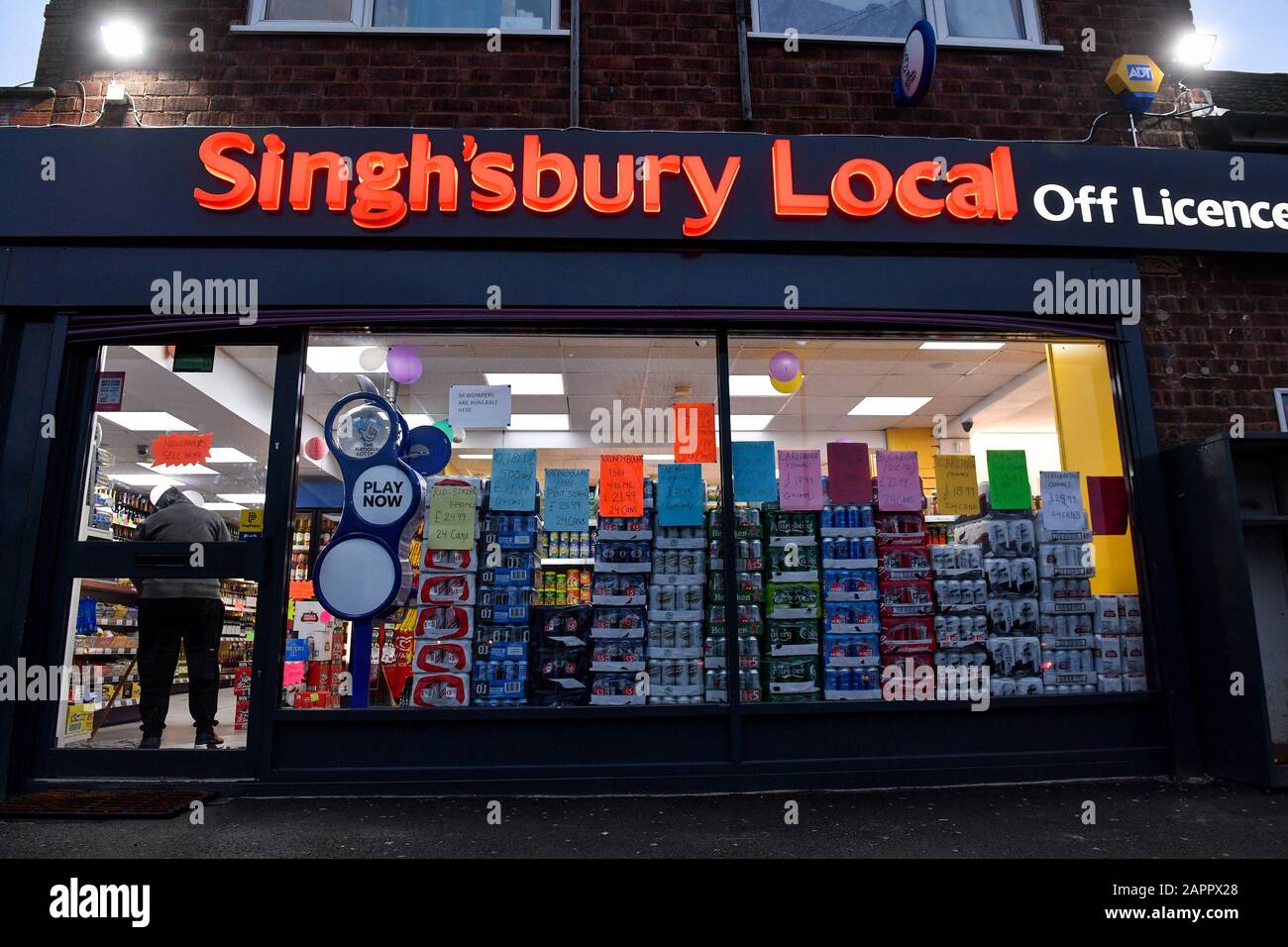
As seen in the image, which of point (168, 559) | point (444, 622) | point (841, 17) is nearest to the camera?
point (168, 559)

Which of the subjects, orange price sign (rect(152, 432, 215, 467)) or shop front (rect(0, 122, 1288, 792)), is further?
orange price sign (rect(152, 432, 215, 467))

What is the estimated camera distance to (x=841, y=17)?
6.32m

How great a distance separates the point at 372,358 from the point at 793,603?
3.33m

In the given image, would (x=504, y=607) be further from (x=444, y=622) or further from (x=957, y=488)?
(x=957, y=488)

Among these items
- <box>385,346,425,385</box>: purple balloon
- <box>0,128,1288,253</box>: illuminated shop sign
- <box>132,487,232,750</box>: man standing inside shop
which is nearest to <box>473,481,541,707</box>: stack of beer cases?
<box>385,346,425,385</box>: purple balloon

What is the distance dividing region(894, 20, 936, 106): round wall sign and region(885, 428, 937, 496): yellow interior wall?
2.39 metres

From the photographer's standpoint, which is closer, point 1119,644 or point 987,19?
point 1119,644

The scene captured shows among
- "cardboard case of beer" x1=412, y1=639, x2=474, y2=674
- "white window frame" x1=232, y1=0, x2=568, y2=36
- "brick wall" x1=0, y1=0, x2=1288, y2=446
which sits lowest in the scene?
"cardboard case of beer" x1=412, y1=639, x2=474, y2=674

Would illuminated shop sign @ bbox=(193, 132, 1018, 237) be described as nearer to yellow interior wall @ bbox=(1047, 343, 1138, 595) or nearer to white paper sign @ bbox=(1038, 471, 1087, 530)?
yellow interior wall @ bbox=(1047, 343, 1138, 595)

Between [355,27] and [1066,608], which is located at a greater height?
[355,27]

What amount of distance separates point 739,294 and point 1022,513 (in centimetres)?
253

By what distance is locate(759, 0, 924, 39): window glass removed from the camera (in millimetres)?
6230

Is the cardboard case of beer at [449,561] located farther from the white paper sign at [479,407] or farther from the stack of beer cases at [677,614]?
the stack of beer cases at [677,614]

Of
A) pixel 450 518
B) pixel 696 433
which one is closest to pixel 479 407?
pixel 450 518
